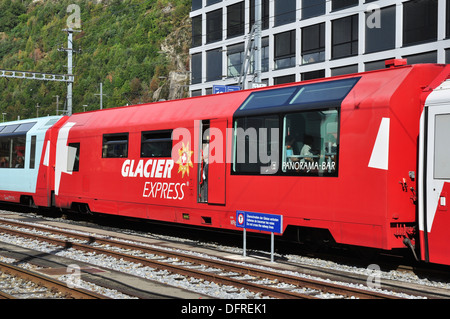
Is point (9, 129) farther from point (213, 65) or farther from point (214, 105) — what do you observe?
point (213, 65)

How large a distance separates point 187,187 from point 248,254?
2514 millimetres

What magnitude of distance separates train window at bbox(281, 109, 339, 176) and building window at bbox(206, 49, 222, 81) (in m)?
34.7

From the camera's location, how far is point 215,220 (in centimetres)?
1338

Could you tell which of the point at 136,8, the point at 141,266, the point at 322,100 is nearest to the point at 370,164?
the point at 322,100

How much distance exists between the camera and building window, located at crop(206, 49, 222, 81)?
46062 millimetres

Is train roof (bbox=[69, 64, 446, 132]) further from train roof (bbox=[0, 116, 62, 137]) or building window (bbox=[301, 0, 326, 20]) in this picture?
building window (bbox=[301, 0, 326, 20])

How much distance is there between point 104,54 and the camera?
11400 cm

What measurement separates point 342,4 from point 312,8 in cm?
255

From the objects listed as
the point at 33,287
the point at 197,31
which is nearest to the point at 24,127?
the point at 33,287

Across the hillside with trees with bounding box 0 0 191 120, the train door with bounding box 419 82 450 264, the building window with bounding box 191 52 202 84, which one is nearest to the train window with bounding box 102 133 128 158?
the train door with bounding box 419 82 450 264

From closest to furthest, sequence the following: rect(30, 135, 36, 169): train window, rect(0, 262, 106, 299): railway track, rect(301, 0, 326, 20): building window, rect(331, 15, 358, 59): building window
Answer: rect(0, 262, 106, 299): railway track < rect(30, 135, 36, 169): train window < rect(331, 15, 358, 59): building window < rect(301, 0, 326, 20): building window

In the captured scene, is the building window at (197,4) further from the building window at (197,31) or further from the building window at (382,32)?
the building window at (382,32)

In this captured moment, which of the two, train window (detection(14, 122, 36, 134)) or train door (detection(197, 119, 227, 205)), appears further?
train window (detection(14, 122, 36, 134))

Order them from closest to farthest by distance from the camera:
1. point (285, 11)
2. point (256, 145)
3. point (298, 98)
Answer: point (298, 98)
point (256, 145)
point (285, 11)
